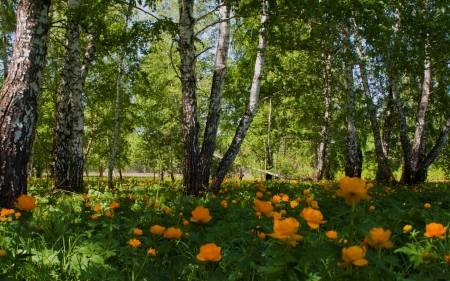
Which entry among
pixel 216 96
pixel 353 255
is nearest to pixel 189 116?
pixel 216 96

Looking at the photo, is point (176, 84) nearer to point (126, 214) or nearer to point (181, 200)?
point (181, 200)

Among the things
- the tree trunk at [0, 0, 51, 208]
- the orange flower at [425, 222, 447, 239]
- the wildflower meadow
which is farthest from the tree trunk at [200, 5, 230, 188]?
the orange flower at [425, 222, 447, 239]

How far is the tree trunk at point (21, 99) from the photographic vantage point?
4242 mm

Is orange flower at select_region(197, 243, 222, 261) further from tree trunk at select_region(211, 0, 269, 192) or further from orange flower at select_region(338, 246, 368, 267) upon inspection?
tree trunk at select_region(211, 0, 269, 192)

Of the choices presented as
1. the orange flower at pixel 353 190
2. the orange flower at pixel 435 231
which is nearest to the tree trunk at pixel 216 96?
the orange flower at pixel 435 231

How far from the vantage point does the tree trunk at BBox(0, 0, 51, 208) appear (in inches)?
167

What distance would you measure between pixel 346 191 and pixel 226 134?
20.4 meters

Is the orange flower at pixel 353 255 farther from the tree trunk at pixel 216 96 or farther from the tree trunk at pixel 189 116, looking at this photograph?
the tree trunk at pixel 216 96

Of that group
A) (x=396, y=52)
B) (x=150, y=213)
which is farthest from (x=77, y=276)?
(x=396, y=52)

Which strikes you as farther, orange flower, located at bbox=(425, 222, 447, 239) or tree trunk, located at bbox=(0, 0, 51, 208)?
tree trunk, located at bbox=(0, 0, 51, 208)

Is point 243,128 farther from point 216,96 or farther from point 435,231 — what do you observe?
point 435,231

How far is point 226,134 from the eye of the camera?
21594 mm

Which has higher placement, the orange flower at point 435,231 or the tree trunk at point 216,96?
the tree trunk at point 216,96

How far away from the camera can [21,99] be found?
4328mm
